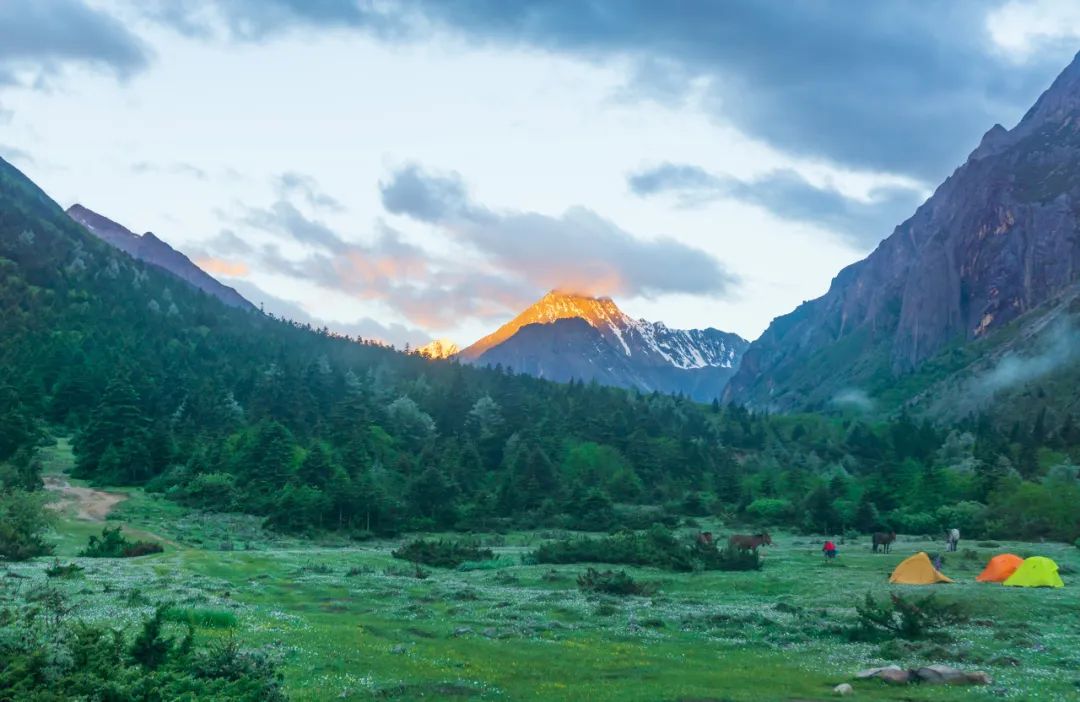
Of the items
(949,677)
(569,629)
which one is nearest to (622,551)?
(569,629)

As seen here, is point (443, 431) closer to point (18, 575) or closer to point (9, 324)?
point (9, 324)

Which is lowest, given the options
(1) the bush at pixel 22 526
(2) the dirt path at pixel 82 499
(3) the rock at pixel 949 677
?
(2) the dirt path at pixel 82 499

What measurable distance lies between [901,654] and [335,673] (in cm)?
1659

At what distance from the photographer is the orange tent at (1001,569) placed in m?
45.0

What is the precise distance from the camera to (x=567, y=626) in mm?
31781

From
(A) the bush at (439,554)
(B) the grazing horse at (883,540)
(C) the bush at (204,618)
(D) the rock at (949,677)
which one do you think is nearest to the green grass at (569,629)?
(C) the bush at (204,618)

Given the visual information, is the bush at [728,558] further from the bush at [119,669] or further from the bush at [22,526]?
the bush at [22,526]

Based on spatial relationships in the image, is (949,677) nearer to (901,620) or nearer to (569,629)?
(901,620)

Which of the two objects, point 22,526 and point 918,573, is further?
point 22,526

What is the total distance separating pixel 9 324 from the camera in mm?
141625

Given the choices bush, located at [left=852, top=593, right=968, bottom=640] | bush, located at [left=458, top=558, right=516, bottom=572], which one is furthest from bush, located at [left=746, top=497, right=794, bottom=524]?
bush, located at [left=852, top=593, right=968, bottom=640]

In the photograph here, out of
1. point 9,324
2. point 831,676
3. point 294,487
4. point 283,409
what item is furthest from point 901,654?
point 9,324

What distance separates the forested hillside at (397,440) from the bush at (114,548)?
21.0 metres

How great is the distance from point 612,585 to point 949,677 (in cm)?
2200
